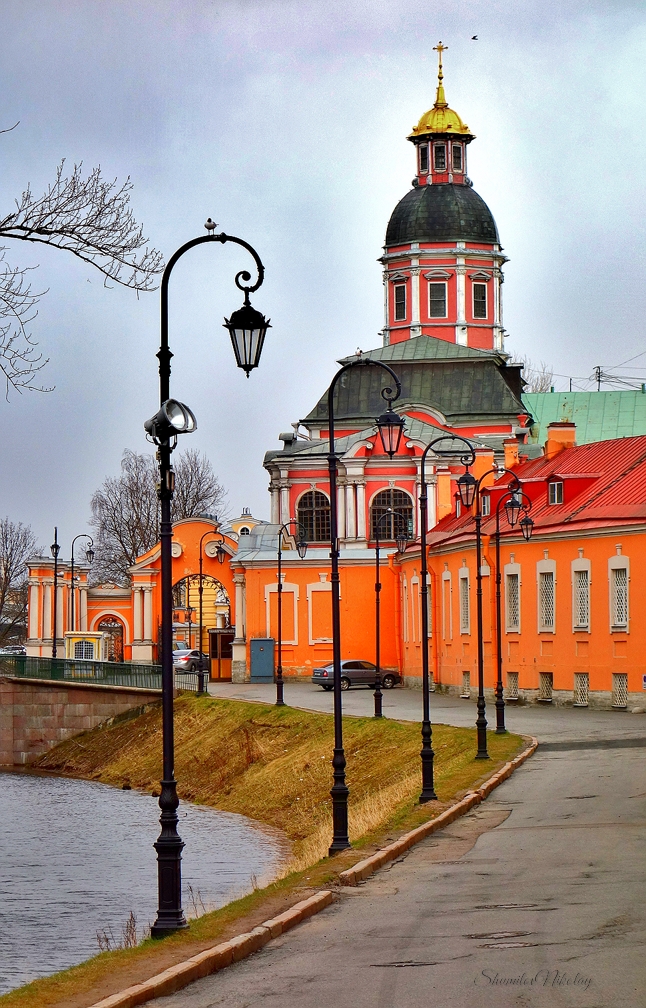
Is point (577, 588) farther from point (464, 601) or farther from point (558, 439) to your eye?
point (558, 439)

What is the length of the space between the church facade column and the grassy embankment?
6.70m

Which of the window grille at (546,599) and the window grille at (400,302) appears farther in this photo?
the window grille at (400,302)

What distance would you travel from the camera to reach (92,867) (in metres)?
29.7

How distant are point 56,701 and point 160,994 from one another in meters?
48.8

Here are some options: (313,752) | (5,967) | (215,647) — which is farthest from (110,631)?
(5,967)

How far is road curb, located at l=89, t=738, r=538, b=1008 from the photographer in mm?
10844

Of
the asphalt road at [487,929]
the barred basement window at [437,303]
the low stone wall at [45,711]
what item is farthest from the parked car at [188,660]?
the asphalt road at [487,929]

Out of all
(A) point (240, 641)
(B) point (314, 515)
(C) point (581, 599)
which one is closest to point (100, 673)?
(A) point (240, 641)

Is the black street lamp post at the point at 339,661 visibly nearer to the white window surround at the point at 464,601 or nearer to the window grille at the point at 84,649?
the white window surround at the point at 464,601

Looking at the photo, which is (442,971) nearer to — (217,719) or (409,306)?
(217,719)

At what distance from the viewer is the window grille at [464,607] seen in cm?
4731

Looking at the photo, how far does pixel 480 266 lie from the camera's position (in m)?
86.7

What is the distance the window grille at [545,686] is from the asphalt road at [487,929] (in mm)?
19937

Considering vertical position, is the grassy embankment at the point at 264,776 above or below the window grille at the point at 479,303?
below
